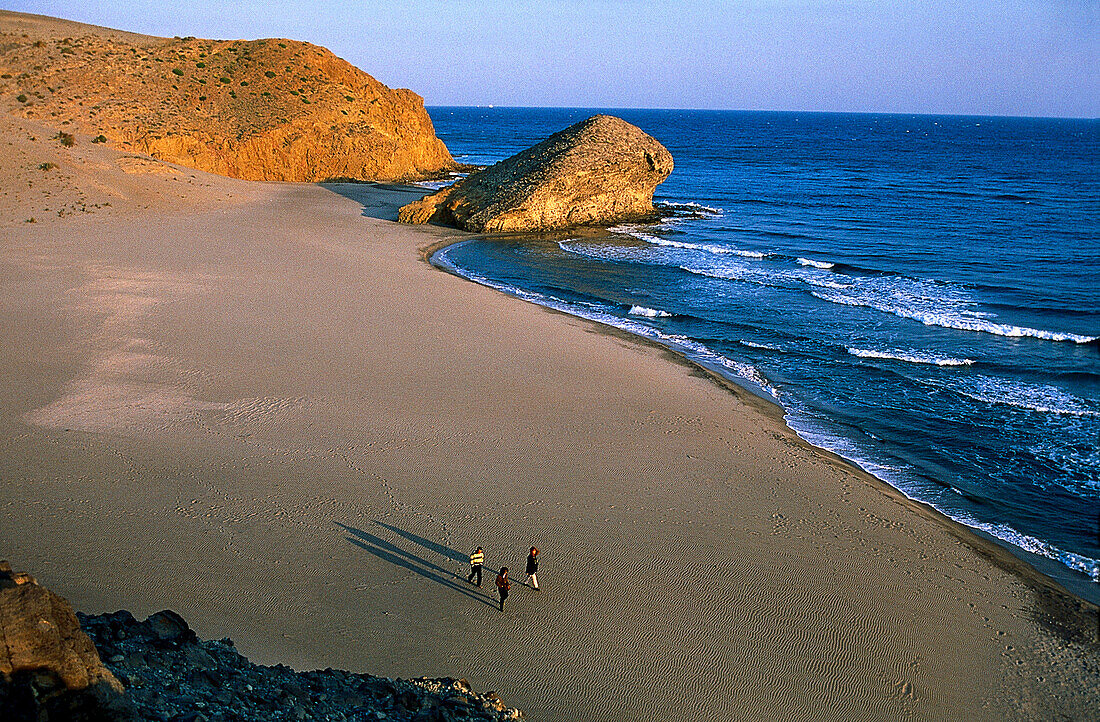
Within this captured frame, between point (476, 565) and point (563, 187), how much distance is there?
1417 inches

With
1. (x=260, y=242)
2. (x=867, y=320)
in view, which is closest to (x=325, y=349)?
(x=260, y=242)

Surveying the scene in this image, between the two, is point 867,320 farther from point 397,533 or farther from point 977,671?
point 397,533

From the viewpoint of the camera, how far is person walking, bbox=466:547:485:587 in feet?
41.7

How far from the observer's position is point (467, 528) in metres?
14.6

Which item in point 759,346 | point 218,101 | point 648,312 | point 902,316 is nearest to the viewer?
point 759,346

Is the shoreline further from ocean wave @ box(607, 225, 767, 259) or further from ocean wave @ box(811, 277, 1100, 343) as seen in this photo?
ocean wave @ box(607, 225, 767, 259)

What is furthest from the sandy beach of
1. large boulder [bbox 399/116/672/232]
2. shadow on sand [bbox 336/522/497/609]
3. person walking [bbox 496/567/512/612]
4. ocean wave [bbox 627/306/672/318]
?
large boulder [bbox 399/116/672/232]

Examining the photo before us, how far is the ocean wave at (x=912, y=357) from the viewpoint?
24.5 m

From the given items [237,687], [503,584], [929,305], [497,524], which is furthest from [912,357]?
[237,687]

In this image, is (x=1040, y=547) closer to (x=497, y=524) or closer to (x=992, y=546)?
(x=992, y=546)

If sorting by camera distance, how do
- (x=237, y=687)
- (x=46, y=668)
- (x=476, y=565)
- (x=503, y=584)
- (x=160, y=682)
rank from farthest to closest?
(x=476, y=565) < (x=503, y=584) < (x=237, y=687) < (x=160, y=682) < (x=46, y=668)

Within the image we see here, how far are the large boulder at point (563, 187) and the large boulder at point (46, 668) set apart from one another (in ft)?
126

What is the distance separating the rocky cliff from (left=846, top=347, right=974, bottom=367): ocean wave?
4585 centimetres

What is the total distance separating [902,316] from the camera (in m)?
29.5
